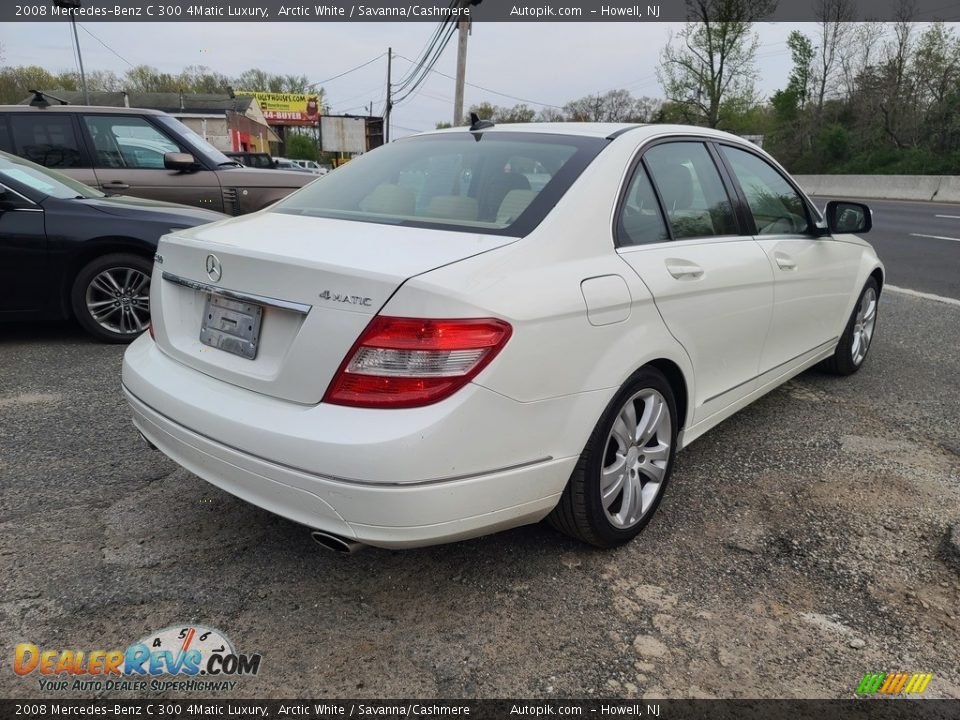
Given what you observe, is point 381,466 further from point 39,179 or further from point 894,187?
point 894,187

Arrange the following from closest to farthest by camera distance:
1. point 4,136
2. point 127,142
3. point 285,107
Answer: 1. point 4,136
2. point 127,142
3. point 285,107

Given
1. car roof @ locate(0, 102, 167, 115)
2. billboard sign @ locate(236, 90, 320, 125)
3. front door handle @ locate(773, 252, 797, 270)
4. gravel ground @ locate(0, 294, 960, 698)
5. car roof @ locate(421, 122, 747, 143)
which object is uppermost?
billboard sign @ locate(236, 90, 320, 125)

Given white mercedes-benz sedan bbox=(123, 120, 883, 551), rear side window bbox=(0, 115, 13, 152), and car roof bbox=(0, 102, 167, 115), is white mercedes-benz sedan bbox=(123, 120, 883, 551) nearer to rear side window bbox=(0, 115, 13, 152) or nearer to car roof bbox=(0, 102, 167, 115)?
car roof bbox=(0, 102, 167, 115)

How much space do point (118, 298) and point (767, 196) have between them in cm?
452

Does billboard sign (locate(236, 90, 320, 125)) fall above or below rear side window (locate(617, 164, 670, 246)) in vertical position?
above

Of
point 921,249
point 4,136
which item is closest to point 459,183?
point 4,136

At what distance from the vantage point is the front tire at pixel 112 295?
5070 millimetres

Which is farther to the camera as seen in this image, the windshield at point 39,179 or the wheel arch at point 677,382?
the windshield at point 39,179

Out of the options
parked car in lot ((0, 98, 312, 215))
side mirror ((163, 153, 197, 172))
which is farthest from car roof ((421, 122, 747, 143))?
parked car in lot ((0, 98, 312, 215))

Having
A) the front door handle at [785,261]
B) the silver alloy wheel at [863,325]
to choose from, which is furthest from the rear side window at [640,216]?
the silver alloy wheel at [863,325]

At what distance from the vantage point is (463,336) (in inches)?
75.9

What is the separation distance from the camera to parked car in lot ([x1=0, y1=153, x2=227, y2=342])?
16.0 ft

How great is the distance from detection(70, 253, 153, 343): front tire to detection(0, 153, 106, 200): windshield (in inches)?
24.3

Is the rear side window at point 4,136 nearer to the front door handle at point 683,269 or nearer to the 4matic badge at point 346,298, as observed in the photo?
the 4matic badge at point 346,298
